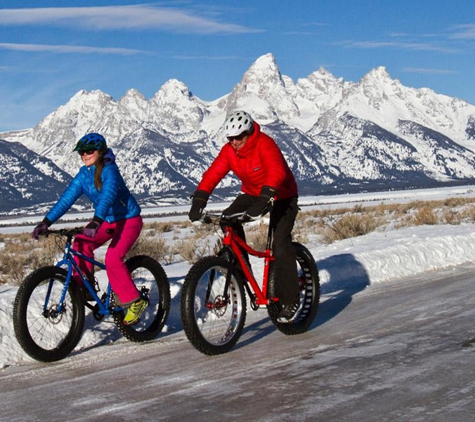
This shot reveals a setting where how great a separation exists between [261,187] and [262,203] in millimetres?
501

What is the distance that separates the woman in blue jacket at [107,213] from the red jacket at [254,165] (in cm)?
81

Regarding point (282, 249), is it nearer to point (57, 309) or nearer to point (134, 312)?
point (134, 312)

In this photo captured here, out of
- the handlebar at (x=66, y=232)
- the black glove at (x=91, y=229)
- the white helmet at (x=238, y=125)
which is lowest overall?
the black glove at (x=91, y=229)

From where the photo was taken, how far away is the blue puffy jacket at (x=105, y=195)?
24.5 feet

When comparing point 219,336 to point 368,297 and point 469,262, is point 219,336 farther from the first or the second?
point 469,262

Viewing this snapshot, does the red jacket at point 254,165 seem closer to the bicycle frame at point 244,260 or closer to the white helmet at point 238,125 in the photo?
the white helmet at point 238,125

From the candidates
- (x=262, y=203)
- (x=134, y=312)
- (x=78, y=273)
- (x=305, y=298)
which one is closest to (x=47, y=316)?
(x=78, y=273)

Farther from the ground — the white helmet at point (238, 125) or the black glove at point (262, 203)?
the white helmet at point (238, 125)

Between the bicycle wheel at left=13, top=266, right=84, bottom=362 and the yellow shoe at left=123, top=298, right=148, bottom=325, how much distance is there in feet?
1.54

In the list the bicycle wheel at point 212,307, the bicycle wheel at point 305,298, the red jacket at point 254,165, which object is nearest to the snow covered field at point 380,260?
the bicycle wheel at point 305,298

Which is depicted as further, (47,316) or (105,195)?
(105,195)

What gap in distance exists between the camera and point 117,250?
7719 millimetres

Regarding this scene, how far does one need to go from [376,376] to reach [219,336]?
186 cm

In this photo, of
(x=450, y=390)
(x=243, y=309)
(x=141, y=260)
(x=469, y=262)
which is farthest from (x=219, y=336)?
(x=469, y=262)
